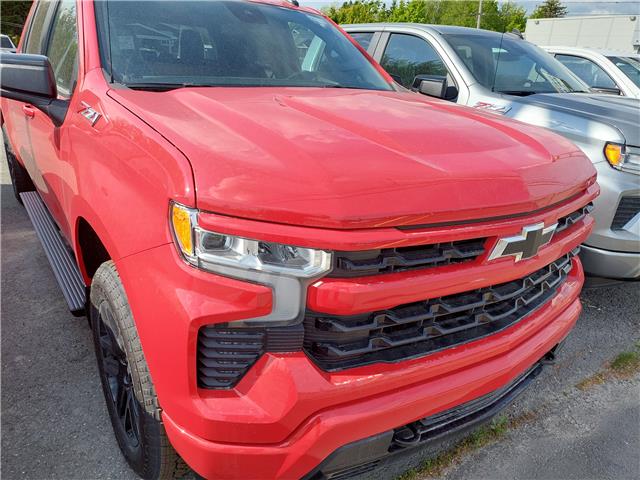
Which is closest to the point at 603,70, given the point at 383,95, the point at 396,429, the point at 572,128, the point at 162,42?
the point at 572,128

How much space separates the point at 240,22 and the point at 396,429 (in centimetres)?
218

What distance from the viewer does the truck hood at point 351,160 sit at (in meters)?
1.29

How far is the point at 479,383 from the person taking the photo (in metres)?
1.62

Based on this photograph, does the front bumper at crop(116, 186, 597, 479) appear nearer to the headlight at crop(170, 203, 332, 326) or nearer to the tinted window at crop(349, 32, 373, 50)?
the headlight at crop(170, 203, 332, 326)

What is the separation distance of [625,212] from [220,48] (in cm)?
255

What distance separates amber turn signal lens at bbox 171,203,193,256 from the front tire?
40cm

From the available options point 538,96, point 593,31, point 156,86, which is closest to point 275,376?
point 156,86

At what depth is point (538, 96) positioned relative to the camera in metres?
3.99

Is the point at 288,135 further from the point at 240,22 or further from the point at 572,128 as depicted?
the point at 572,128

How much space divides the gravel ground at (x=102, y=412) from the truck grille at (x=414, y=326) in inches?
30.8

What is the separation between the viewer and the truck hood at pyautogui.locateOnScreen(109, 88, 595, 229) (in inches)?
50.9

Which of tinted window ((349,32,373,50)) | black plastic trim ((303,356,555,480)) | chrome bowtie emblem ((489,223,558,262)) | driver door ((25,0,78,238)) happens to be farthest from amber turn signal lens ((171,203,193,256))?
tinted window ((349,32,373,50))

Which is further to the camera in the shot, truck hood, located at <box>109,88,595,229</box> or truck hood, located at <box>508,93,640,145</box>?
truck hood, located at <box>508,93,640,145</box>

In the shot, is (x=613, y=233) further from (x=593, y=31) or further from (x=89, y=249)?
(x=593, y=31)
